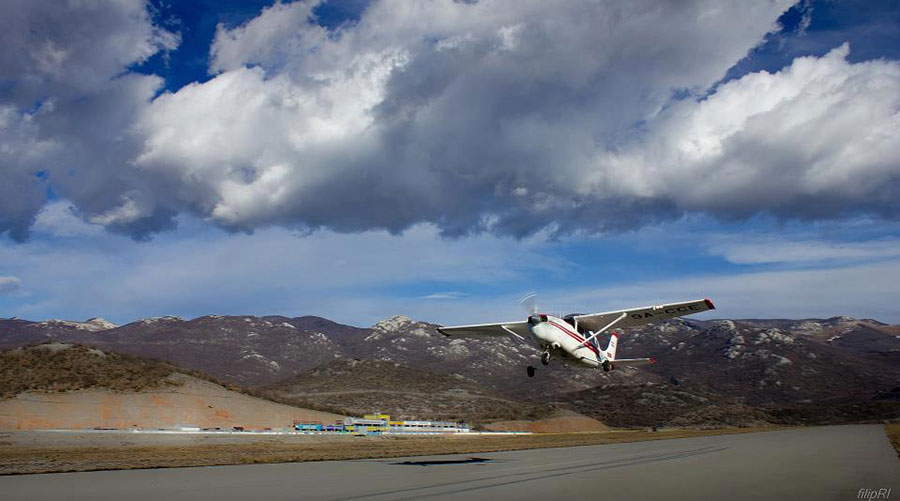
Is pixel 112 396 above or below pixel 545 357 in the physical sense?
below

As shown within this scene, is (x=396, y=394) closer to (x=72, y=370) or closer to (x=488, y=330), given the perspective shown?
(x=72, y=370)

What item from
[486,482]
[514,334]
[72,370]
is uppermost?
[72,370]

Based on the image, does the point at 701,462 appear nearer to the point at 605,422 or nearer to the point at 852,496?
the point at 852,496

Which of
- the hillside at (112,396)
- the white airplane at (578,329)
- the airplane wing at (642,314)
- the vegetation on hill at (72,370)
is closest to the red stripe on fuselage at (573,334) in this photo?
the white airplane at (578,329)

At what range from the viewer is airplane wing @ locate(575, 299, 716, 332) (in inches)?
1849

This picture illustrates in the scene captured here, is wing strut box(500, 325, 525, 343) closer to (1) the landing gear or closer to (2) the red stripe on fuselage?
(2) the red stripe on fuselage

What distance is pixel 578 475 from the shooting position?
23.8 metres

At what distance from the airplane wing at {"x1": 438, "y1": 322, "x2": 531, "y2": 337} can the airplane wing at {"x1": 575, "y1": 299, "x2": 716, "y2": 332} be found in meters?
4.44

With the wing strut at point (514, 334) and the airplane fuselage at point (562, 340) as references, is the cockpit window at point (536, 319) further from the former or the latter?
the wing strut at point (514, 334)

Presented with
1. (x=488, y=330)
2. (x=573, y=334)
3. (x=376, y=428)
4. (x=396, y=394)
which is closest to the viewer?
(x=573, y=334)

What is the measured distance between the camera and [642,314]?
4969cm

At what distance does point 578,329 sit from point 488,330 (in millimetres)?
7613

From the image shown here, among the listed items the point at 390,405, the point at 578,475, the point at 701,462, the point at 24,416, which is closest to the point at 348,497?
the point at 578,475

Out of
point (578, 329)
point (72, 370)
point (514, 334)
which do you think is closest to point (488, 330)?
point (514, 334)
